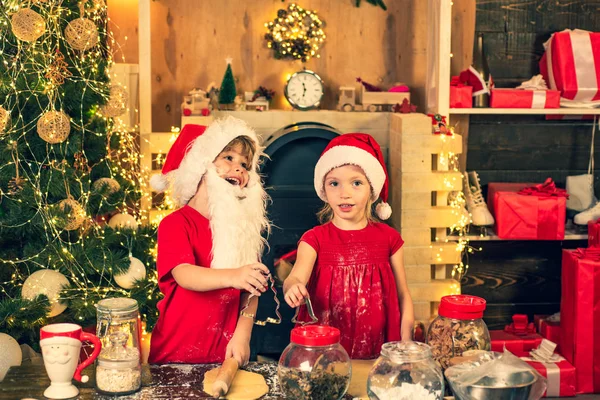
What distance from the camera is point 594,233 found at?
3.95m

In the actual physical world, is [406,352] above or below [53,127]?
below

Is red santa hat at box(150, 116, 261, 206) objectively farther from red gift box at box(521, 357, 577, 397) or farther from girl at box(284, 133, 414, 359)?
red gift box at box(521, 357, 577, 397)

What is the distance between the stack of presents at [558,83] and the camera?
13.0ft

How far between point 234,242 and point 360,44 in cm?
214

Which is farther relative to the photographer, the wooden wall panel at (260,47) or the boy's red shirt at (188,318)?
the wooden wall panel at (260,47)

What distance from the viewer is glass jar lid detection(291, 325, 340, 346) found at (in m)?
→ 1.79

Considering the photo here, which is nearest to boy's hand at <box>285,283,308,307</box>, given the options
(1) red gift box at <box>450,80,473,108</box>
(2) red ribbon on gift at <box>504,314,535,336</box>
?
(1) red gift box at <box>450,80,473,108</box>

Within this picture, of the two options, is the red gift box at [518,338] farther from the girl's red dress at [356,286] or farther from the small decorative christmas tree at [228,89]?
the small decorative christmas tree at [228,89]

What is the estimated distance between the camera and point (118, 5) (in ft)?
13.7

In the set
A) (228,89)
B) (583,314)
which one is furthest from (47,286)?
(583,314)

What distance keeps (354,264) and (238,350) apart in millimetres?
613

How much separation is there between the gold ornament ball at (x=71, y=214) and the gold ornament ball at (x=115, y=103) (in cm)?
43

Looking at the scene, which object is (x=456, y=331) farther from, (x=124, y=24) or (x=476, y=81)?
(x=124, y=24)

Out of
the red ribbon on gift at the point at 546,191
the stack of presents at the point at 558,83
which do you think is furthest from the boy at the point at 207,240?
the red ribbon on gift at the point at 546,191
